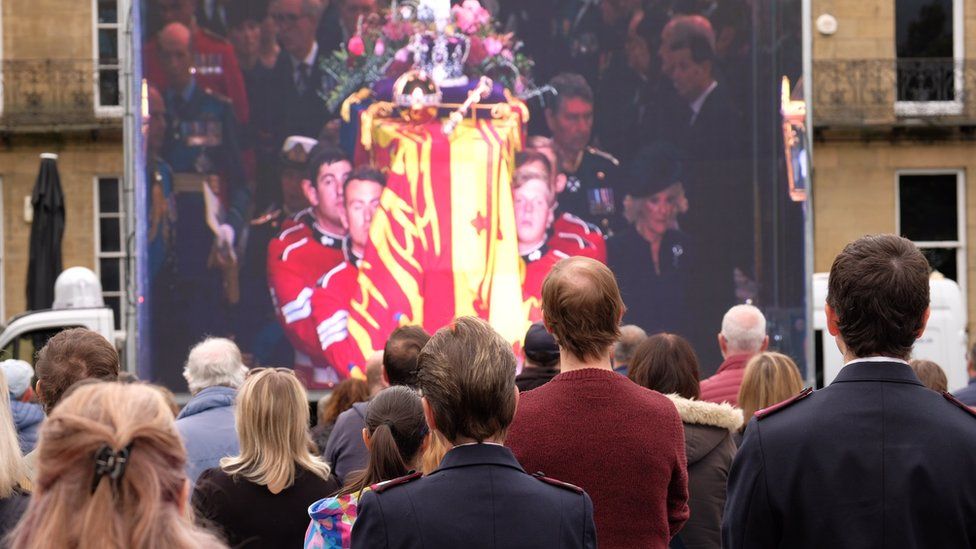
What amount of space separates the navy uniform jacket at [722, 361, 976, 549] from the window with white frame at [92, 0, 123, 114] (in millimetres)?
18050

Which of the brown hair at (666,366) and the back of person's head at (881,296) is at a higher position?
the back of person's head at (881,296)

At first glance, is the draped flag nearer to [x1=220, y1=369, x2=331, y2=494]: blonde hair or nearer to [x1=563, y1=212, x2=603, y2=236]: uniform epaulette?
[x1=563, y1=212, x2=603, y2=236]: uniform epaulette

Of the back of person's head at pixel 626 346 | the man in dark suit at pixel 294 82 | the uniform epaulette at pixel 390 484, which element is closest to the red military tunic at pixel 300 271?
the man in dark suit at pixel 294 82

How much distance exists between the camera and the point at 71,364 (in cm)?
458

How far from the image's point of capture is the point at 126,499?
6.91 ft

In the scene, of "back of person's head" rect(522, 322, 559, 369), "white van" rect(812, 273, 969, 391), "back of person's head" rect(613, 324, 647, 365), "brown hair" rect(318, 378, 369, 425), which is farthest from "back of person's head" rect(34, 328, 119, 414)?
"white van" rect(812, 273, 969, 391)

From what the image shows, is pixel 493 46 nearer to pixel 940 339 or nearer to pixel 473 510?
pixel 940 339

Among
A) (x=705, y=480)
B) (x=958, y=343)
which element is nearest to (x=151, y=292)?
(x=705, y=480)

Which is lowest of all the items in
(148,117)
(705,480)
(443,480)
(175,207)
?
(705,480)

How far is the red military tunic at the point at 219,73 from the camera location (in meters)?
8.81

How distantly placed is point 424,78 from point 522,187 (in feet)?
3.10

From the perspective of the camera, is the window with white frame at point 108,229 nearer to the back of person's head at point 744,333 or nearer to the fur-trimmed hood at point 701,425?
the back of person's head at point 744,333

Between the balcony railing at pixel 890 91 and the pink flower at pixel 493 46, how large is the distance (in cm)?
1133

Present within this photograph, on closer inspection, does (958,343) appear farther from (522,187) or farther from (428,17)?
→ (428,17)
